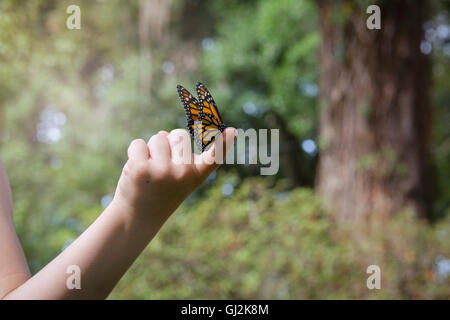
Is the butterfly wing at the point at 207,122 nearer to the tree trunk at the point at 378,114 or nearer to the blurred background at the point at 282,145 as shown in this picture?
the blurred background at the point at 282,145

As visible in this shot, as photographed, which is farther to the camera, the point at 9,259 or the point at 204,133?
the point at 204,133

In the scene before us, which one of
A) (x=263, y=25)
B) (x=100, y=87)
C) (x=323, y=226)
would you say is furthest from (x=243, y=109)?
(x=323, y=226)

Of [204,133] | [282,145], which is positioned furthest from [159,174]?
[282,145]

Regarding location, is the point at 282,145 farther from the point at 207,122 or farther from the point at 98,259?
the point at 98,259

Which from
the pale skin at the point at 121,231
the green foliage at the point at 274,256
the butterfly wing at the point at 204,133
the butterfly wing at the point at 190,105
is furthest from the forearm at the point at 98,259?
the green foliage at the point at 274,256

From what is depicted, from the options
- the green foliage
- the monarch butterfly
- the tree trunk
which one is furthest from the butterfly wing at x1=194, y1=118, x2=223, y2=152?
the tree trunk

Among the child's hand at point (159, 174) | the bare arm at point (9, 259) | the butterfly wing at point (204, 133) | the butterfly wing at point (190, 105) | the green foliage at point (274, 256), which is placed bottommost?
the green foliage at point (274, 256)
